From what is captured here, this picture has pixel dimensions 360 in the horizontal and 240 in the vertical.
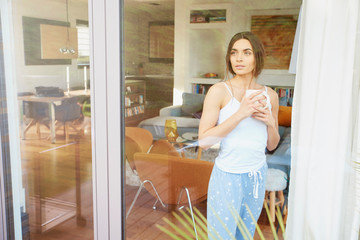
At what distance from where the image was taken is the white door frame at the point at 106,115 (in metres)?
1.49

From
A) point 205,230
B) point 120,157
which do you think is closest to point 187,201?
point 205,230

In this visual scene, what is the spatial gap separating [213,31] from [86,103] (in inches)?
26.1

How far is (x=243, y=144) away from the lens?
4.75 ft

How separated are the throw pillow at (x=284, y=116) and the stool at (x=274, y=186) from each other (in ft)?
0.62

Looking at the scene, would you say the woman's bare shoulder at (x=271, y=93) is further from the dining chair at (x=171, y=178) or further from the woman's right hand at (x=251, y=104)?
the dining chair at (x=171, y=178)

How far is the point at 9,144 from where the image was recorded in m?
1.98

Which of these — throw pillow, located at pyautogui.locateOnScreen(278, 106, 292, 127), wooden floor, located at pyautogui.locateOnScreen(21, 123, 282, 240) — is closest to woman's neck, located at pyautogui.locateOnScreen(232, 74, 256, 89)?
throw pillow, located at pyautogui.locateOnScreen(278, 106, 292, 127)

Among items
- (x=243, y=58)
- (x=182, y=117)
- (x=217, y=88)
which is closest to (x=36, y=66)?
(x=182, y=117)

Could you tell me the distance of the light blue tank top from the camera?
1.41 metres

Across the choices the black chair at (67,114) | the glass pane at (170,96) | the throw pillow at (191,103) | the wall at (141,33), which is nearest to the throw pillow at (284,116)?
the glass pane at (170,96)

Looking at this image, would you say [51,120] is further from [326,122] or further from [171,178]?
[326,122]

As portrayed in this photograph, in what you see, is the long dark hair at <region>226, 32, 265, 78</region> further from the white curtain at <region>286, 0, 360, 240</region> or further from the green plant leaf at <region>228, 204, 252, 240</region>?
the green plant leaf at <region>228, 204, 252, 240</region>

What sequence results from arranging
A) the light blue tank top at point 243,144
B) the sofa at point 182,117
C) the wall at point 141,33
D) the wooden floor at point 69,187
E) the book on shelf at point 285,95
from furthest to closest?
the wooden floor at point 69,187, the sofa at point 182,117, the wall at point 141,33, the light blue tank top at point 243,144, the book on shelf at point 285,95

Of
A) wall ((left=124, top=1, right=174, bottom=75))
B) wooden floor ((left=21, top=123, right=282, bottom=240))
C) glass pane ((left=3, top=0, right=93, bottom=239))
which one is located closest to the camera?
wall ((left=124, top=1, right=174, bottom=75))
